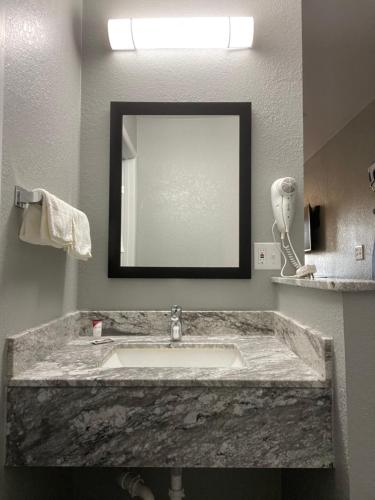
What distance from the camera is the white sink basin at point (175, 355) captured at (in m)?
1.18

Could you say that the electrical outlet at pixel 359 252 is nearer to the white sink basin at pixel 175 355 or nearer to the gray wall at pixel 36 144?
the white sink basin at pixel 175 355

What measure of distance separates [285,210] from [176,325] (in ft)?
2.00

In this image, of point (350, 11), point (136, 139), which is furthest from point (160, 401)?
point (350, 11)

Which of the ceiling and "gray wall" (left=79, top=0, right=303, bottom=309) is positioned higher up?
the ceiling

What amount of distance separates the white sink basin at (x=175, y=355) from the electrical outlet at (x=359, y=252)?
2.20m

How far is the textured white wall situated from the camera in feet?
4.50

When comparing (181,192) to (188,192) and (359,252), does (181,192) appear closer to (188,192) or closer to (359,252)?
(188,192)

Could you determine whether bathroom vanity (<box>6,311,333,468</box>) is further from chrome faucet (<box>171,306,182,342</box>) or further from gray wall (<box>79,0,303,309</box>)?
gray wall (<box>79,0,303,309</box>)

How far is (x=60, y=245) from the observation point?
3.11ft

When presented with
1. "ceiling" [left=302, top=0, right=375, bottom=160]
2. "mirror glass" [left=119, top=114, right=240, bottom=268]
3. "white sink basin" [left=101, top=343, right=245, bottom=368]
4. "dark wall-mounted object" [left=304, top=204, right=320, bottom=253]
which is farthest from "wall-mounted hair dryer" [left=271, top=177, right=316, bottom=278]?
"dark wall-mounted object" [left=304, top=204, right=320, bottom=253]

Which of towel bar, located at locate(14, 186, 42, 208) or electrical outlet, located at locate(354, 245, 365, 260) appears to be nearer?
towel bar, located at locate(14, 186, 42, 208)

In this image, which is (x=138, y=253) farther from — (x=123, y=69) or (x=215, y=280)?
(x=123, y=69)

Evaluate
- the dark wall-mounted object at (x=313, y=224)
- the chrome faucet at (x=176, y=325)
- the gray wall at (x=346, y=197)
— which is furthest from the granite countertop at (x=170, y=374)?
the dark wall-mounted object at (x=313, y=224)

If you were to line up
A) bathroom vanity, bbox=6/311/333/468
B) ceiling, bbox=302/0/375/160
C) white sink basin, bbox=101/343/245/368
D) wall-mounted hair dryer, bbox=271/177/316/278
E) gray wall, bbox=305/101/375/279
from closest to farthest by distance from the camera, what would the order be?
bathroom vanity, bbox=6/311/333/468 < white sink basin, bbox=101/343/245/368 < wall-mounted hair dryer, bbox=271/177/316/278 < ceiling, bbox=302/0/375/160 < gray wall, bbox=305/101/375/279
